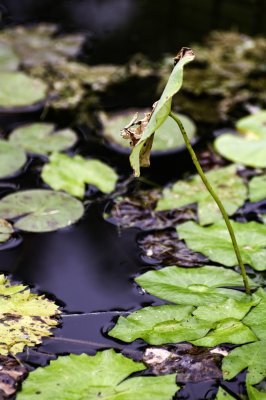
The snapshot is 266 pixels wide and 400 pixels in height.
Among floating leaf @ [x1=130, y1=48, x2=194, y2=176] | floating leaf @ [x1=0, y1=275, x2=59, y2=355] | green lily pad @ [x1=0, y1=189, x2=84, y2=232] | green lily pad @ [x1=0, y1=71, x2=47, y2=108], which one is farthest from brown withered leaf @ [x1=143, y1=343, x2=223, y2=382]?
green lily pad @ [x1=0, y1=71, x2=47, y2=108]

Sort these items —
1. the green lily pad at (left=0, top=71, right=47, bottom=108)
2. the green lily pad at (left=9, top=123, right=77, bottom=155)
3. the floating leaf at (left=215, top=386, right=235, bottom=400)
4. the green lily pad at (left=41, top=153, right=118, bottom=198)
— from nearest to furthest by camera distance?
the floating leaf at (left=215, top=386, right=235, bottom=400)
the green lily pad at (left=41, top=153, right=118, bottom=198)
the green lily pad at (left=9, top=123, right=77, bottom=155)
the green lily pad at (left=0, top=71, right=47, bottom=108)

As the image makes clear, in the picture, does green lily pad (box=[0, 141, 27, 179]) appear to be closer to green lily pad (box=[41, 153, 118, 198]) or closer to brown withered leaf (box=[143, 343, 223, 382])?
green lily pad (box=[41, 153, 118, 198])

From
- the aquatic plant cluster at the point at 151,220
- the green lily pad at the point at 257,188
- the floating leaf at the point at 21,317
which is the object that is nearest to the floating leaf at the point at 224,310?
the aquatic plant cluster at the point at 151,220

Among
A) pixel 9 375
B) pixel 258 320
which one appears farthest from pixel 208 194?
pixel 9 375

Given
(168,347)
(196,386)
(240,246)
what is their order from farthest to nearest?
(240,246)
(168,347)
(196,386)

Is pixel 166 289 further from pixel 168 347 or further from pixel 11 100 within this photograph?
pixel 11 100

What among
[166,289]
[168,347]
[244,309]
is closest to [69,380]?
[168,347]

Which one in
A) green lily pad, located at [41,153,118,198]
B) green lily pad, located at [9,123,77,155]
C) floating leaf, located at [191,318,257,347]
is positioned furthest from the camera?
green lily pad, located at [9,123,77,155]

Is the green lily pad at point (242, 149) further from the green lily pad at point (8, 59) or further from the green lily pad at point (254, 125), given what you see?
the green lily pad at point (8, 59)
